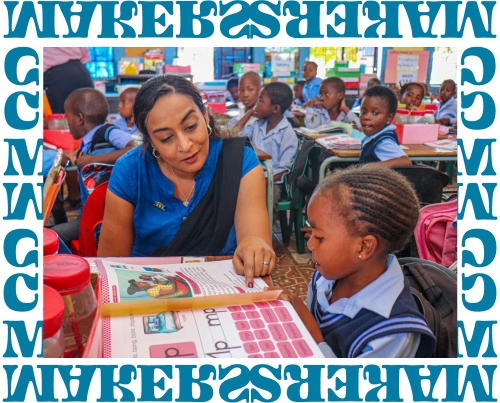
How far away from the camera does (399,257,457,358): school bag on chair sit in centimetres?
89

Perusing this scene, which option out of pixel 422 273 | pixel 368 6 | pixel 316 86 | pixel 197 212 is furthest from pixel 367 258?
pixel 316 86

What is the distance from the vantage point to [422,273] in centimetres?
99

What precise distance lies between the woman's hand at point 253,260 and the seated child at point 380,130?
167 centimetres

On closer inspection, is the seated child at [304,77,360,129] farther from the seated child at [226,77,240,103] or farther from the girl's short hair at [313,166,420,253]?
the girl's short hair at [313,166,420,253]

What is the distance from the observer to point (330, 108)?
4.74 m

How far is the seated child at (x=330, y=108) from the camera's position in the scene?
15.2 feet

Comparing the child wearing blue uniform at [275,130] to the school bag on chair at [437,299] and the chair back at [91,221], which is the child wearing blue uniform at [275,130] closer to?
the chair back at [91,221]

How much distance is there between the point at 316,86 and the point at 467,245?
658 cm

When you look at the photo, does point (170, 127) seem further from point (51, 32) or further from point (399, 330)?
point (399, 330)

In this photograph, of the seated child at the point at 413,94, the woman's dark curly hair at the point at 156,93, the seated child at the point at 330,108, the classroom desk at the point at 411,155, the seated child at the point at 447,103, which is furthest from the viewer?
the seated child at the point at 447,103

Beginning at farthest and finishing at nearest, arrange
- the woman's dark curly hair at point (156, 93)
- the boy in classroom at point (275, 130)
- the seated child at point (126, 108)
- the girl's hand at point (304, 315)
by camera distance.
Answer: the seated child at point (126, 108) < the boy in classroom at point (275, 130) < the woman's dark curly hair at point (156, 93) < the girl's hand at point (304, 315)

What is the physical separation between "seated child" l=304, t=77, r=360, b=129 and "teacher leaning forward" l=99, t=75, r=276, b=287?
3.29m

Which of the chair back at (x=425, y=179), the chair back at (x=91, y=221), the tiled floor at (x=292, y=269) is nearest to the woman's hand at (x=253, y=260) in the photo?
the chair back at (x=91, y=221)

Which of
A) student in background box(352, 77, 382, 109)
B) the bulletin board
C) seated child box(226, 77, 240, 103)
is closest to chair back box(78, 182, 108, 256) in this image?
the bulletin board
